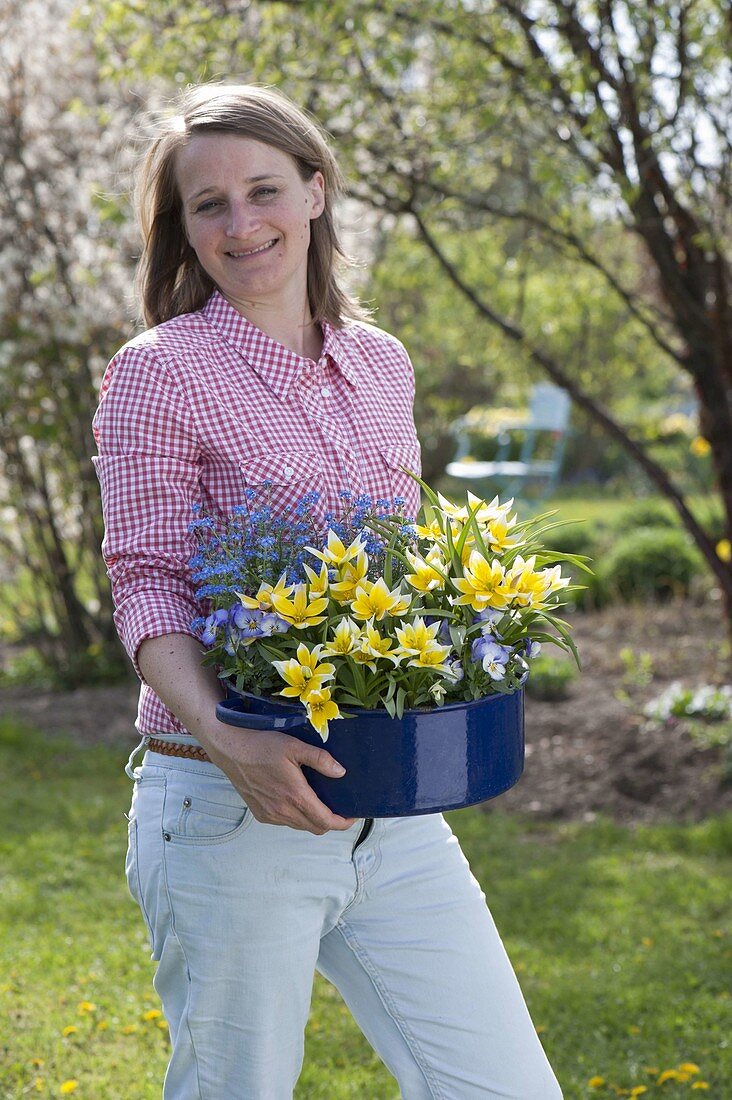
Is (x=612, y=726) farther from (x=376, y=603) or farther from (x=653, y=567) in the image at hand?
(x=376, y=603)

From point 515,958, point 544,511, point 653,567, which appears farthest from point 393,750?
point 653,567

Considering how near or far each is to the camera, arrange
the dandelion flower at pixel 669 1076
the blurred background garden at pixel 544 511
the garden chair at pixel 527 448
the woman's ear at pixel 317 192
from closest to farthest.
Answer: the woman's ear at pixel 317 192, the dandelion flower at pixel 669 1076, the blurred background garden at pixel 544 511, the garden chair at pixel 527 448

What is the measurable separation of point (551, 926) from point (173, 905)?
2.39 meters

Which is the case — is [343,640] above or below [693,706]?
above

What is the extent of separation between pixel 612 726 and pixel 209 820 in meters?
4.12

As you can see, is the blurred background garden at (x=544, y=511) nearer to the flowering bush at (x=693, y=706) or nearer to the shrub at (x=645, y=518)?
the flowering bush at (x=693, y=706)

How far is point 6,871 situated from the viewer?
174 inches

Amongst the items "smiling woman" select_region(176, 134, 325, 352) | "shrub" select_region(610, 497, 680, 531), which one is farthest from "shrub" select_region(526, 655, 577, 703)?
"smiling woman" select_region(176, 134, 325, 352)

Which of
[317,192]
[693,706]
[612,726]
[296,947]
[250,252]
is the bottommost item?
[612,726]

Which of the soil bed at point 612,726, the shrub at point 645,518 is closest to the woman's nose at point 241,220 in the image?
the soil bed at point 612,726

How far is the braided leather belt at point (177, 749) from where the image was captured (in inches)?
70.3

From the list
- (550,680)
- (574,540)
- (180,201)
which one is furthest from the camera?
(574,540)

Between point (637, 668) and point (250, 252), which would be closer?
point (250, 252)

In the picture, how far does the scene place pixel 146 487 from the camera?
174 cm
